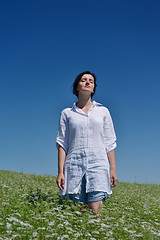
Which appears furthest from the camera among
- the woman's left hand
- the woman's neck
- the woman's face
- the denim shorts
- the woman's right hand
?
the woman's neck

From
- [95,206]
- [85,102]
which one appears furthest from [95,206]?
[85,102]

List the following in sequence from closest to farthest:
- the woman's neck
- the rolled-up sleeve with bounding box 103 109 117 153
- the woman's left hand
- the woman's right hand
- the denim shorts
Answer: the denim shorts
the woman's right hand
the woman's left hand
the rolled-up sleeve with bounding box 103 109 117 153
the woman's neck

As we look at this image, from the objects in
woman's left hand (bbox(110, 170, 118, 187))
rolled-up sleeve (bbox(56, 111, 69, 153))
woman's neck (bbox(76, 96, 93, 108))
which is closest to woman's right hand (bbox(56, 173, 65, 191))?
rolled-up sleeve (bbox(56, 111, 69, 153))

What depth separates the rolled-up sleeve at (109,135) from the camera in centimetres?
634

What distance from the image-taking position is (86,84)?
6.50 meters

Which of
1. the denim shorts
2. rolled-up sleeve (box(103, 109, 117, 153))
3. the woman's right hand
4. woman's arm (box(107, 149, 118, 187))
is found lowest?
the denim shorts

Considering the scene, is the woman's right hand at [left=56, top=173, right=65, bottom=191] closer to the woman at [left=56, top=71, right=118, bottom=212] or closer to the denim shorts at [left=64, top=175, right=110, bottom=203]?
the woman at [left=56, top=71, right=118, bottom=212]

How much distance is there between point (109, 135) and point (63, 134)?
106 centimetres

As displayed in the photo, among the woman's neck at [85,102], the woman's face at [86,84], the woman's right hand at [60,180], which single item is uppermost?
the woman's face at [86,84]

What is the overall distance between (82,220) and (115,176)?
136 centimetres

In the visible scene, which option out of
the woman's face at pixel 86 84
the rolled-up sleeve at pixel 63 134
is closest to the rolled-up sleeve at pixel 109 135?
the woman's face at pixel 86 84

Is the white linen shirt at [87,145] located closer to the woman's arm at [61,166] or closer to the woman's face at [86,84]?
the woman's arm at [61,166]

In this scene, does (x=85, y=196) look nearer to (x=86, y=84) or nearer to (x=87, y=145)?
(x=87, y=145)

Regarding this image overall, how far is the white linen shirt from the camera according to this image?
5.94 meters
